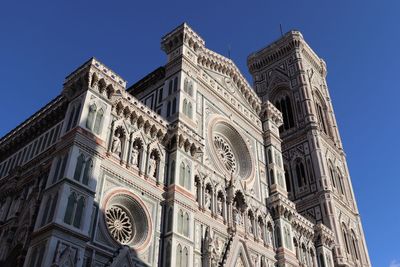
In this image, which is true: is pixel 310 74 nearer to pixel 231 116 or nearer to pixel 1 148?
pixel 231 116

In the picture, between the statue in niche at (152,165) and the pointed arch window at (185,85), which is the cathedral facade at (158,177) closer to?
the statue in niche at (152,165)

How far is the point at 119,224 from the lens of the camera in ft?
59.2

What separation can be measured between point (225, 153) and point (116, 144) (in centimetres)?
1009

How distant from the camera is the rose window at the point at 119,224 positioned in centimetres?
1756

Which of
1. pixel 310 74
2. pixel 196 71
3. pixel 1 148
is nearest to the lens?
pixel 1 148

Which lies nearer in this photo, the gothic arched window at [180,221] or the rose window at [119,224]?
the rose window at [119,224]

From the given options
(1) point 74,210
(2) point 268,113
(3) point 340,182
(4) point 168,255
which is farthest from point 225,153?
(3) point 340,182

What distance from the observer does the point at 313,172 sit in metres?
41.1

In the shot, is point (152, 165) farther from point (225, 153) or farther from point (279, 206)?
point (279, 206)

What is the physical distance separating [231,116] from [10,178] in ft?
47.4

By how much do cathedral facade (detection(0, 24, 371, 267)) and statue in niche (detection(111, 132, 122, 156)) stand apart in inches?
2.1

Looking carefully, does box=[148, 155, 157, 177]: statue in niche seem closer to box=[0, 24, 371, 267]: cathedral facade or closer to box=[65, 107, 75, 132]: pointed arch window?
box=[0, 24, 371, 267]: cathedral facade

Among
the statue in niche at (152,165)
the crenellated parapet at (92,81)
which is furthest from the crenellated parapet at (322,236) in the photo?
the crenellated parapet at (92,81)

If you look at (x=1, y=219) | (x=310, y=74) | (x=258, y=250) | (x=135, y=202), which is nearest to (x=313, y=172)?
(x=310, y=74)
